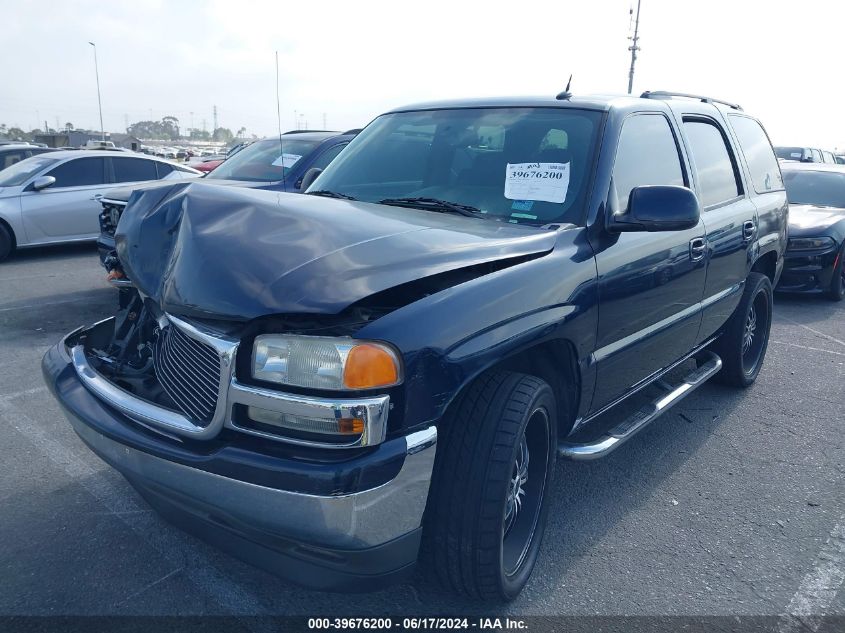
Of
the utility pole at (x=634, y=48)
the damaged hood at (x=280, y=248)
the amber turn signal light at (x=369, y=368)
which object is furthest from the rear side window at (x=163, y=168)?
the utility pole at (x=634, y=48)

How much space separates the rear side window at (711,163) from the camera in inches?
162

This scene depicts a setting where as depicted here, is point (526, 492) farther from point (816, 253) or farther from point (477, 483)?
point (816, 253)

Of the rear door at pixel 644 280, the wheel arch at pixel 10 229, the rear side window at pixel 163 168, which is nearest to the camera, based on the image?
the rear door at pixel 644 280

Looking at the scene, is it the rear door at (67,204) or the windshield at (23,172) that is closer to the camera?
the rear door at (67,204)

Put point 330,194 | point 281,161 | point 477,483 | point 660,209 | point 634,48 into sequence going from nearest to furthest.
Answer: point 477,483
point 660,209
point 330,194
point 281,161
point 634,48

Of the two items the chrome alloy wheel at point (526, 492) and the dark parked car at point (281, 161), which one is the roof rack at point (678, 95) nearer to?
the chrome alloy wheel at point (526, 492)

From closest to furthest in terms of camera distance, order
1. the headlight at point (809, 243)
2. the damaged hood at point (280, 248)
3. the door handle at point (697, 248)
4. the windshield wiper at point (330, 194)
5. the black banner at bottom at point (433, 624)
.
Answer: the damaged hood at point (280, 248)
the black banner at bottom at point (433, 624)
the windshield wiper at point (330, 194)
the door handle at point (697, 248)
the headlight at point (809, 243)

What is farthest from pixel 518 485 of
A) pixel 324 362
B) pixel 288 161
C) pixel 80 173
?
pixel 80 173

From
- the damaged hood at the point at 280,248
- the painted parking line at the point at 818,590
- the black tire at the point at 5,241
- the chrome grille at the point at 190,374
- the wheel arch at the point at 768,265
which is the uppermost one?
the damaged hood at the point at 280,248

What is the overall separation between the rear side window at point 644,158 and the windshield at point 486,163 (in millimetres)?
199

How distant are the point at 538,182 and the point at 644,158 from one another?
735 millimetres

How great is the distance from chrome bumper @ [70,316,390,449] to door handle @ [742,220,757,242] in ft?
11.0

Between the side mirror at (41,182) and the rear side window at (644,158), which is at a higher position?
the rear side window at (644,158)

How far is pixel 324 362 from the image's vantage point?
6.75ft
